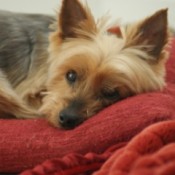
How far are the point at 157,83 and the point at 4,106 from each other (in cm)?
67

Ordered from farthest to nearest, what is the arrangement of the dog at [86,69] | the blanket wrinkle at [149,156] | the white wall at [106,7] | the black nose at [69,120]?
1. the white wall at [106,7]
2. the dog at [86,69]
3. the black nose at [69,120]
4. the blanket wrinkle at [149,156]

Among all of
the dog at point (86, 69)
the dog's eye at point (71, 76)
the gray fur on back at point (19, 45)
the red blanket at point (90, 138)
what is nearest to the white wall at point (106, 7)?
the gray fur on back at point (19, 45)

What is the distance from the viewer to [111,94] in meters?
1.80

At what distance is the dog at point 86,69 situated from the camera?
177cm

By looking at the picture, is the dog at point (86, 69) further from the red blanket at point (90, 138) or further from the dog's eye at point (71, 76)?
the red blanket at point (90, 138)

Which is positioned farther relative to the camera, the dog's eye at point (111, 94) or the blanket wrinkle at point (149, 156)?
the dog's eye at point (111, 94)

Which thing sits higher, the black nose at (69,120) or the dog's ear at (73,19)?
the dog's ear at (73,19)

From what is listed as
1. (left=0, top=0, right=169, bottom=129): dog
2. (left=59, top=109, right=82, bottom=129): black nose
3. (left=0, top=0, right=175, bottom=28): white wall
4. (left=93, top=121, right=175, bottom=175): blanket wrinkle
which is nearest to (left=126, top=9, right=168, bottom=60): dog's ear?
(left=0, top=0, right=169, bottom=129): dog

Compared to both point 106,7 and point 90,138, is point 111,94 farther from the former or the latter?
point 106,7

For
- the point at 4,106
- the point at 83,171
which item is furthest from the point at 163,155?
the point at 4,106

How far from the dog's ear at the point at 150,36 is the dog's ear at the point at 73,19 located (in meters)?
0.19

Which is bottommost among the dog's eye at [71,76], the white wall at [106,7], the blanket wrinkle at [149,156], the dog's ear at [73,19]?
the white wall at [106,7]

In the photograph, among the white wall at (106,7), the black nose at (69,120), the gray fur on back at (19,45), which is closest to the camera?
the black nose at (69,120)

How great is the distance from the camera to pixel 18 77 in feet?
7.08
